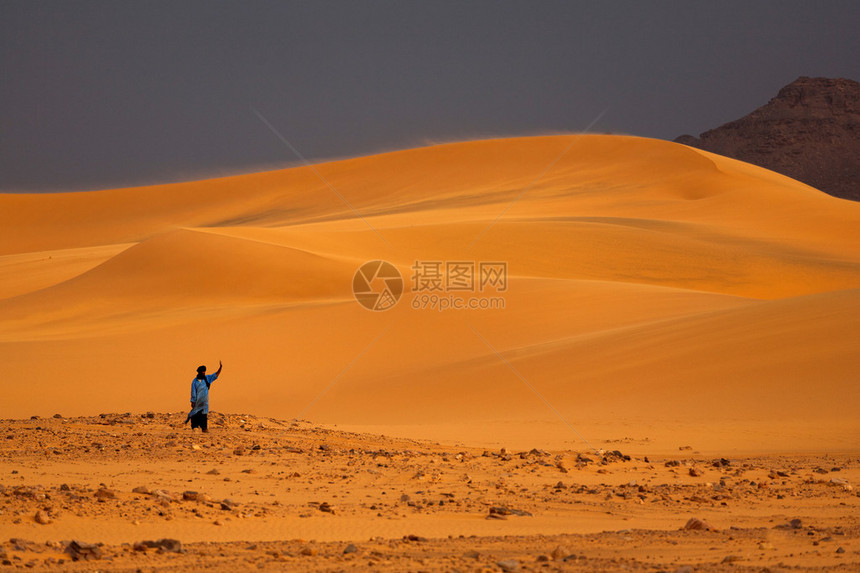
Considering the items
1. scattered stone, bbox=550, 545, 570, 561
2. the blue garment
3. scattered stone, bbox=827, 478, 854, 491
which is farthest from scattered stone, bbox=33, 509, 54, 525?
scattered stone, bbox=827, 478, 854, 491

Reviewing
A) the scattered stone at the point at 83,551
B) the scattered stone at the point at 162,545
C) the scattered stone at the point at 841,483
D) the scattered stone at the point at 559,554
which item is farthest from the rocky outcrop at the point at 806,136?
the scattered stone at the point at 83,551

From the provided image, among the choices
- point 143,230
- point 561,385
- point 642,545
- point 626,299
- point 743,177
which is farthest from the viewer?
point 143,230

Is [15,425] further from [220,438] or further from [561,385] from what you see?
[561,385]

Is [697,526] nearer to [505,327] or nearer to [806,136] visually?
[505,327]

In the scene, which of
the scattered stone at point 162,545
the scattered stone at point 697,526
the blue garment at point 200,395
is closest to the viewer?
the scattered stone at point 162,545

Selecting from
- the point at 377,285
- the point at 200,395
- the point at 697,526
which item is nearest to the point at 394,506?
the point at 697,526

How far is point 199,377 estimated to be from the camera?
1052 centimetres

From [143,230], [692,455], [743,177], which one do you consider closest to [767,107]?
[743,177]

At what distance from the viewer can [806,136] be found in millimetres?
129875

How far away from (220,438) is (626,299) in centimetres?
1450

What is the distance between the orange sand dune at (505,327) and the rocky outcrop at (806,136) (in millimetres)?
81622

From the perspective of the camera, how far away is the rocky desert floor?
5266mm

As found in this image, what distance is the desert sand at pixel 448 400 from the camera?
602cm

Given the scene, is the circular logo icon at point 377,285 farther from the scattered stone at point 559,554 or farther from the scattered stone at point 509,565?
the scattered stone at point 509,565
